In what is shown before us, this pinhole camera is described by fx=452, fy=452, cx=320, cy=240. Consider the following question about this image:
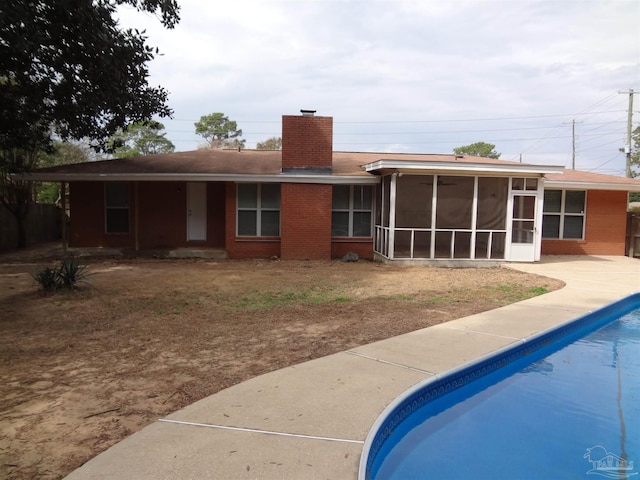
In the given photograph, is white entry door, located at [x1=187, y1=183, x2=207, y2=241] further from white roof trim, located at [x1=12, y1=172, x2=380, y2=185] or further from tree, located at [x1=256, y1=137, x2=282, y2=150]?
tree, located at [x1=256, y1=137, x2=282, y2=150]

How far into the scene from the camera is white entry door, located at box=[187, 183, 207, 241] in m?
16.0

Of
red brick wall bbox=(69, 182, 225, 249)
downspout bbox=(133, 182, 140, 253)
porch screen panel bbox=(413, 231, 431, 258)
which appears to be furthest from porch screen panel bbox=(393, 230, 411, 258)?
downspout bbox=(133, 182, 140, 253)

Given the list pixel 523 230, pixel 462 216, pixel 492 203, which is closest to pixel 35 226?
pixel 462 216

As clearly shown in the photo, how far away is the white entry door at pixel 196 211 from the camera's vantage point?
631 inches

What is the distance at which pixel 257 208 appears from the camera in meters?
15.2

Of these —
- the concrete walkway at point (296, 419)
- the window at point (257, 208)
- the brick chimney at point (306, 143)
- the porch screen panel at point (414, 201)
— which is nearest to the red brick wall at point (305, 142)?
the brick chimney at point (306, 143)

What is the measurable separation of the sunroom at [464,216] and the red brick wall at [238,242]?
3.89 m

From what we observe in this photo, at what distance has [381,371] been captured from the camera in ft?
15.7

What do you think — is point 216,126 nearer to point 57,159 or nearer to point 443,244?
point 57,159

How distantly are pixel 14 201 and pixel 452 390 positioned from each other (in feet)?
63.0

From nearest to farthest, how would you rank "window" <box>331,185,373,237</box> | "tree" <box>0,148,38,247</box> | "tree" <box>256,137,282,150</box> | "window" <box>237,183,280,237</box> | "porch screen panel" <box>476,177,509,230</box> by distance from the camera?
"porch screen panel" <box>476,177,509,230</box> < "window" <box>237,183,280,237</box> < "window" <box>331,185,373,237</box> < "tree" <box>0,148,38,247</box> < "tree" <box>256,137,282,150</box>

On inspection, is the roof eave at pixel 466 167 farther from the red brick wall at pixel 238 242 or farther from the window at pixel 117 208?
the window at pixel 117 208

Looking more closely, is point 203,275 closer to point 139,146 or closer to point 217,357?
point 217,357

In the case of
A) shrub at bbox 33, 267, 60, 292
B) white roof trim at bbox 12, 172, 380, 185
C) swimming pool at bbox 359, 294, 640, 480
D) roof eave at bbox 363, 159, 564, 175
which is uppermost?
roof eave at bbox 363, 159, 564, 175
